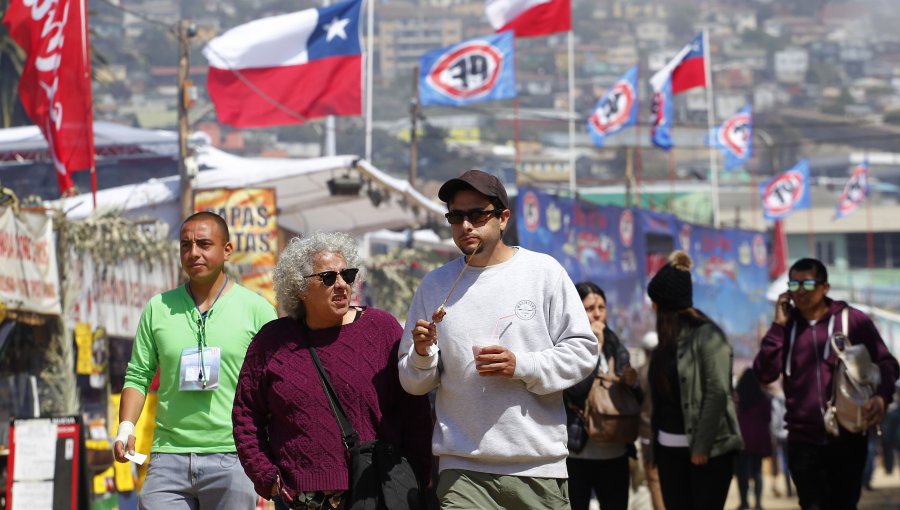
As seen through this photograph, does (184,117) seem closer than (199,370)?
No

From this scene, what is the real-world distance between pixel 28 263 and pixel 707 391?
6300 millimetres

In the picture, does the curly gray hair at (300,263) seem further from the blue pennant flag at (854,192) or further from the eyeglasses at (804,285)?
the blue pennant flag at (854,192)

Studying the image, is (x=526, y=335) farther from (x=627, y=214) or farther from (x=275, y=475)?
(x=627, y=214)

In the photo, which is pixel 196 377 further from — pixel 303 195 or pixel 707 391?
pixel 303 195

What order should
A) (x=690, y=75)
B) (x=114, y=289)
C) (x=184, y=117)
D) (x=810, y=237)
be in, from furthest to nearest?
(x=810, y=237)
(x=690, y=75)
(x=184, y=117)
(x=114, y=289)

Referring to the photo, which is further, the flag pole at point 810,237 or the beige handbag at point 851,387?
the flag pole at point 810,237

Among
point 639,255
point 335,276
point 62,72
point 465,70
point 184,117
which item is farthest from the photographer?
point 639,255

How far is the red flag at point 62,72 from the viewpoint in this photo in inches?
453

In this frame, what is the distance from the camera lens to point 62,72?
11516 mm

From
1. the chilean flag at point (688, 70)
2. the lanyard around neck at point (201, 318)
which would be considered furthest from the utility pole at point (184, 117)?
the chilean flag at point (688, 70)

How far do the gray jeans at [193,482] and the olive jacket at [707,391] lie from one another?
8.12 feet

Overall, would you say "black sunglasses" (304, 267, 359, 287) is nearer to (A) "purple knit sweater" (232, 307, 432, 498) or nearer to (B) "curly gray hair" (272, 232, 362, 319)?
(B) "curly gray hair" (272, 232, 362, 319)

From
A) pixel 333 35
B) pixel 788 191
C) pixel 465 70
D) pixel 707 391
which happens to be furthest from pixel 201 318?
pixel 788 191

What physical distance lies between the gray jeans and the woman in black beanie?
98.4 inches
